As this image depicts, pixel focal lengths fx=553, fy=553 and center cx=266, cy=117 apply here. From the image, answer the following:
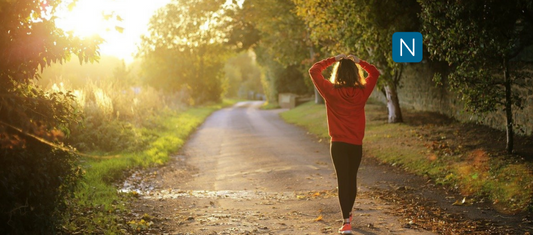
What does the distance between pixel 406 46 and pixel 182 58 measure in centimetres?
3369

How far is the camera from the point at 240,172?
12.7m

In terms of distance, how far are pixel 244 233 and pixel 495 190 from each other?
15.4 ft

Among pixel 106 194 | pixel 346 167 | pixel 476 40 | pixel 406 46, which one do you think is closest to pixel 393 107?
pixel 406 46

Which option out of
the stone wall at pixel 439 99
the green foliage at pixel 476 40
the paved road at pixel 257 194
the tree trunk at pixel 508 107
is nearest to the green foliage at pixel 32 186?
the paved road at pixel 257 194

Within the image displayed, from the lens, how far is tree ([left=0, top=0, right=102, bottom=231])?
16.7 feet

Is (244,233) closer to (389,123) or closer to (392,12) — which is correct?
(392,12)

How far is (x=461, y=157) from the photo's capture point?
12.1m

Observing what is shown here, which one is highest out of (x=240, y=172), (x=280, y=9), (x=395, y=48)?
(x=280, y=9)

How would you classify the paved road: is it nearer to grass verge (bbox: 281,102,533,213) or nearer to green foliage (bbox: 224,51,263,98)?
grass verge (bbox: 281,102,533,213)

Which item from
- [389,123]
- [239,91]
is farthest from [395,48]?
[239,91]

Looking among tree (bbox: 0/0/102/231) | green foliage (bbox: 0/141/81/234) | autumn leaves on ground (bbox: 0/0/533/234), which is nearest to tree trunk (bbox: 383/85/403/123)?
autumn leaves on ground (bbox: 0/0/533/234)

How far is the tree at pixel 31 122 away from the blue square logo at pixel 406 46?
1175 centimetres

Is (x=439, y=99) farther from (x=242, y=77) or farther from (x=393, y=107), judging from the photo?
(x=242, y=77)

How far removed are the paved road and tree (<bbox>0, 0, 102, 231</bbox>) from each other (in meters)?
1.86
